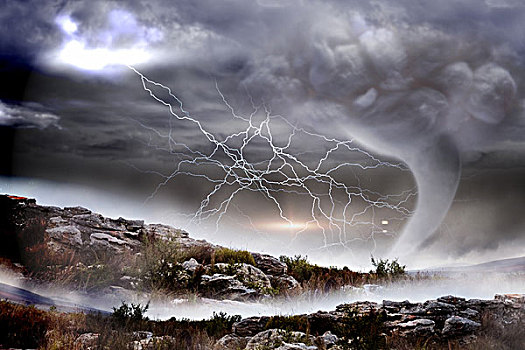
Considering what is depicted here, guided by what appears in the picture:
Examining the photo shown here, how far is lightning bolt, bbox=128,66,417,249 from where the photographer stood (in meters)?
8.03

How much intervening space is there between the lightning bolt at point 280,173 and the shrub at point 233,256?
40 cm

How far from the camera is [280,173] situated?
8117 mm

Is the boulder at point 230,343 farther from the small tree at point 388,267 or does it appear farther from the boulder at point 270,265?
the small tree at point 388,267

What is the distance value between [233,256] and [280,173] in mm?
1459

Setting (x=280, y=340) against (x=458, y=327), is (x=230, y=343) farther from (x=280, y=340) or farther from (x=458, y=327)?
(x=458, y=327)

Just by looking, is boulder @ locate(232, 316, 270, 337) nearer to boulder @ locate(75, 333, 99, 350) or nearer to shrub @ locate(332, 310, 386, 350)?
shrub @ locate(332, 310, 386, 350)

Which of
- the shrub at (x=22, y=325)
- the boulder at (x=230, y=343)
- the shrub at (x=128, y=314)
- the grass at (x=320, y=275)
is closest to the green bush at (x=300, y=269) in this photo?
the grass at (x=320, y=275)

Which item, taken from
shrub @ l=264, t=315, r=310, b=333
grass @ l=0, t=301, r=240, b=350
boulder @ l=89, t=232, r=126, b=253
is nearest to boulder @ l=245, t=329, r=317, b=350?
shrub @ l=264, t=315, r=310, b=333

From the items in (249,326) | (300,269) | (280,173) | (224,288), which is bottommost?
(249,326)

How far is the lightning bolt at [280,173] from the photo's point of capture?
8.03m

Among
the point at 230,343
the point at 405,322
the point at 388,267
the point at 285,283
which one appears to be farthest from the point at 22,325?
the point at 388,267

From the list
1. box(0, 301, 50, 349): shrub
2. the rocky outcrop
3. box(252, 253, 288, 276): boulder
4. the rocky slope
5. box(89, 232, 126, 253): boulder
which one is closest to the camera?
box(0, 301, 50, 349): shrub

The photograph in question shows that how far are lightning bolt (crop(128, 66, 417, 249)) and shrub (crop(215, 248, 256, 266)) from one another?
1.31 ft

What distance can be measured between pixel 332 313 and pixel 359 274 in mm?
910
